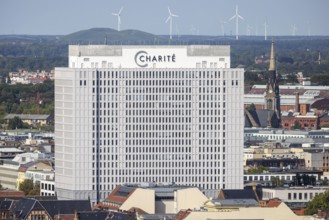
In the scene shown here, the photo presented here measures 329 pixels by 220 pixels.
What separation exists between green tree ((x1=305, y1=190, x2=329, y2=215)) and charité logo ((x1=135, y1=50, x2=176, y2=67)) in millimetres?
20456

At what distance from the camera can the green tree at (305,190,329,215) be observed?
143 m

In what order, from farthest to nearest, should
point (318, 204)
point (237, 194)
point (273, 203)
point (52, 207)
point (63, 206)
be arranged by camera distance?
1. point (237, 194)
2. point (318, 204)
3. point (63, 206)
4. point (52, 207)
5. point (273, 203)

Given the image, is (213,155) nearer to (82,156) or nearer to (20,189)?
(82,156)

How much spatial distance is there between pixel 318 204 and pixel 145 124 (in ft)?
68.1

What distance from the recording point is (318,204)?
5684 inches

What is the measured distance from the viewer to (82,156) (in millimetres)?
160125

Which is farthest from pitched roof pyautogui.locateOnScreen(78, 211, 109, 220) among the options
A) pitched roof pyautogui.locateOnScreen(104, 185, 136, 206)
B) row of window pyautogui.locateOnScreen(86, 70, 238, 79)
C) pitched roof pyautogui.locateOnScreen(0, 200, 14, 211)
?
row of window pyautogui.locateOnScreen(86, 70, 238, 79)

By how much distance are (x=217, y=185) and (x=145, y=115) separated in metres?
7.52

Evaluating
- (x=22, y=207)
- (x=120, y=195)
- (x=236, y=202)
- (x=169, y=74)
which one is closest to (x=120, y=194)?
(x=120, y=195)

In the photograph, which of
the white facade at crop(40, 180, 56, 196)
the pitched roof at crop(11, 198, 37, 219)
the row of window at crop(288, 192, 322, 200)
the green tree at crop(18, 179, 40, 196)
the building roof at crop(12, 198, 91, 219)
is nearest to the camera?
the building roof at crop(12, 198, 91, 219)

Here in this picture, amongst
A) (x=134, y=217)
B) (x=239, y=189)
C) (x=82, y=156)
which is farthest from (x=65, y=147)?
(x=134, y=217)

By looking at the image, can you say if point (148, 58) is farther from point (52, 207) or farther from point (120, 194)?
point (52, 207)

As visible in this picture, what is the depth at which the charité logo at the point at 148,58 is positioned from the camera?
162250 mm

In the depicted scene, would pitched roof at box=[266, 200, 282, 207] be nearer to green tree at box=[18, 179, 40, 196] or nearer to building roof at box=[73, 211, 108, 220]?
building roof at box=[73, 211, 108, 220]
